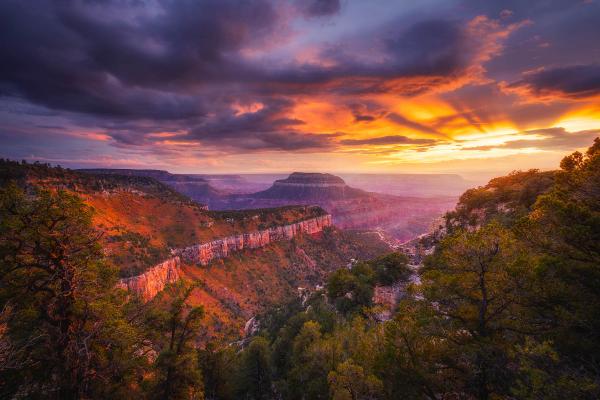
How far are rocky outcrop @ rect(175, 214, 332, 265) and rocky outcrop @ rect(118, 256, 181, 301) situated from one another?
10.1 meters

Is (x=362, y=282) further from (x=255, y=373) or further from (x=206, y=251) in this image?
(x=206, y=251)

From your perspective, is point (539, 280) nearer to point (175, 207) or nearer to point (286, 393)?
point (286, 393)

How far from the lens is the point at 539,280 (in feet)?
38.3

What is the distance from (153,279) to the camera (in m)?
83.1

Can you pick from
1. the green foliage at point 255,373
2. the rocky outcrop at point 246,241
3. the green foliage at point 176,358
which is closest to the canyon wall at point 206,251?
the rocky outcrop at point 246,241

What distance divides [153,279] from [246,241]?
186ft

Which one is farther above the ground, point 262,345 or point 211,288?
point 262,345

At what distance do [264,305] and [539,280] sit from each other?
102 m

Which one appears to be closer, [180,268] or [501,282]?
[501,282]

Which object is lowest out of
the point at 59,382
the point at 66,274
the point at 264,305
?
the point at 264,305

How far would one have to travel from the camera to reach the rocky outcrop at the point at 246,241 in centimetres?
11138

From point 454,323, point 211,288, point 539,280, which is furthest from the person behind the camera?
point 211,288

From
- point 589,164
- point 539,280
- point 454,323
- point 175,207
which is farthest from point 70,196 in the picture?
point 175,207

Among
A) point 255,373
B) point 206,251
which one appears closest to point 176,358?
A: point 255,373
